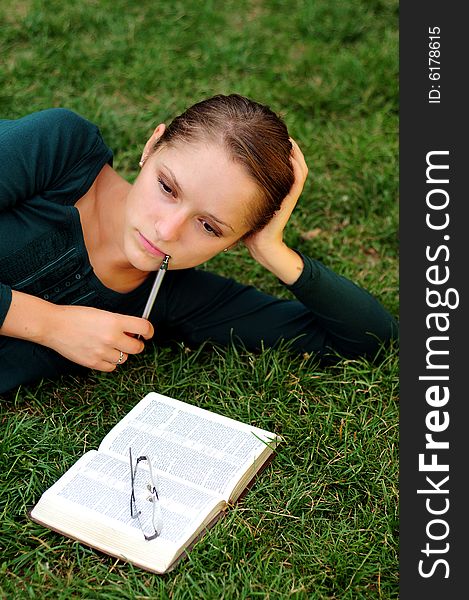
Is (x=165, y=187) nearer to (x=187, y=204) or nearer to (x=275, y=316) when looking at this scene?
(x=187, y=204)

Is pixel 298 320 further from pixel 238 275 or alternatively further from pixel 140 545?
pixel 140 545

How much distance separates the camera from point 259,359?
3.23 meters

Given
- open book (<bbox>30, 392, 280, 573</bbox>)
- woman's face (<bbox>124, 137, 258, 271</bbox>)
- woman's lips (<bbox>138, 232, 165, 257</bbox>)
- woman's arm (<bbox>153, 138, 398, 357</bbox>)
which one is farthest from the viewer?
woman's arm (<bbox>153, 138, 398, 357</bbox>)

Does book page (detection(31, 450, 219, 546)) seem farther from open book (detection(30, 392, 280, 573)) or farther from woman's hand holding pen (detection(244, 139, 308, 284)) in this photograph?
woman's hand holding pen (detection(244, 139, 308, 284))

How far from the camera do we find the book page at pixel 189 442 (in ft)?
8.74

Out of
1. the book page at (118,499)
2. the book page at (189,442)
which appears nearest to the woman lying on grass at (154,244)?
the book page at (189,442)

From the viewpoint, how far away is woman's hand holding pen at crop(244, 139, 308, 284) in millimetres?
2887

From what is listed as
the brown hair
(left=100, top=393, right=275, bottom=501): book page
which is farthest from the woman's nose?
(left=100, top=393, right=275, bottom=501): book page

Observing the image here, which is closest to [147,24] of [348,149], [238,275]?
[348,149]

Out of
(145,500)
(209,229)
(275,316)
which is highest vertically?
(209,229)

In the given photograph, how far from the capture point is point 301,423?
9.83ft

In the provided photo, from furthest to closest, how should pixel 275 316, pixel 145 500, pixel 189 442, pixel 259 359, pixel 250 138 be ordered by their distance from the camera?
pixel 275 316 → pixel 259 359 → pixel 189 442 → pixel 250 138 → pixel 145 500

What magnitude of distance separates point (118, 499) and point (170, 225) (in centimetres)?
87

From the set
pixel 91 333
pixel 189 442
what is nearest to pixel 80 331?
pixel 91 333
